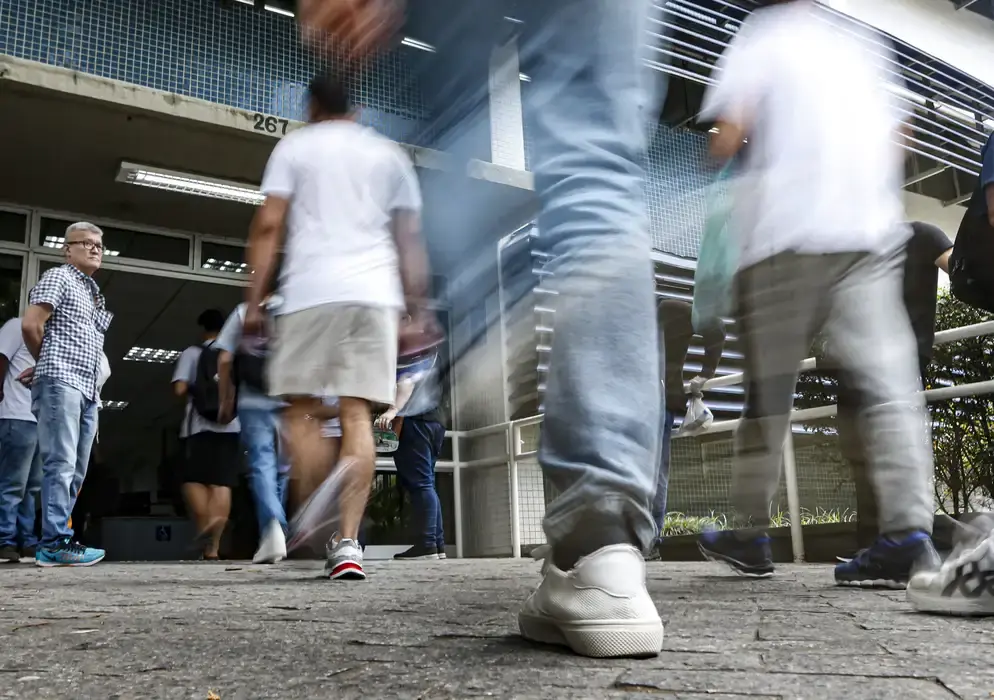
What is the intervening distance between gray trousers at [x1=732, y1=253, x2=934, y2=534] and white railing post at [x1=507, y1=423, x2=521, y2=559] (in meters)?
5.12

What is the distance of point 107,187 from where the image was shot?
7.93 meters

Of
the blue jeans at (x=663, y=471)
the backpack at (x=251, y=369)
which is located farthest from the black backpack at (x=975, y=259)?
the backpack at (x=251, y=369)

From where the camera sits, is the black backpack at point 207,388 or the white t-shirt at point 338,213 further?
the black backpack at point 207,388

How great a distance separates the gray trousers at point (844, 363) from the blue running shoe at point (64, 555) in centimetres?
347

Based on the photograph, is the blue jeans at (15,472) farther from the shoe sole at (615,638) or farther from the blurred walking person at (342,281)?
the shoe sole at (615,638)

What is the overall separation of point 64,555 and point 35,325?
119cm

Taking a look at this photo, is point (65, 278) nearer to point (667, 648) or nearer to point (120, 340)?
point (667, 648)

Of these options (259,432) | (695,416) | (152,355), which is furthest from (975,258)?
(152,355)

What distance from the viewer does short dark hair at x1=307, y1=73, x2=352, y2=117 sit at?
10.4ft

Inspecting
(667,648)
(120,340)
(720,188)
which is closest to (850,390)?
(720,188)

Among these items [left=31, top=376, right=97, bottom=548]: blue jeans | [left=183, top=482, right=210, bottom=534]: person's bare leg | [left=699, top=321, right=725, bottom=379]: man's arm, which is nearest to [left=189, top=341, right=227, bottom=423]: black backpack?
[left=183, top=482, right=210, bottom=534]: person's bare leg

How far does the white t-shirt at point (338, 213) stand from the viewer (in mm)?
2873

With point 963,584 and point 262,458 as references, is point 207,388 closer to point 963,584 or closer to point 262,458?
point 262,458

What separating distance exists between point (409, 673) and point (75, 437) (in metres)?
4.07
